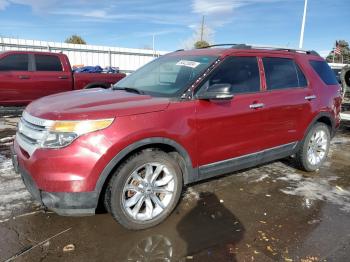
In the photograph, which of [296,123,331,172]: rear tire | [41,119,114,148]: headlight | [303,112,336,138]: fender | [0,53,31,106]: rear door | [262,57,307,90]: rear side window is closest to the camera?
[41,119,114,148]: headlight

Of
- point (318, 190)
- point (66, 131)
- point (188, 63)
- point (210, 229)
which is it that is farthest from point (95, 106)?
point (318, 190)

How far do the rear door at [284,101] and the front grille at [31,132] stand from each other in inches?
104

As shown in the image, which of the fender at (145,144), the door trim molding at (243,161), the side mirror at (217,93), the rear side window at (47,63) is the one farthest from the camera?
the rear side window at (47,63)

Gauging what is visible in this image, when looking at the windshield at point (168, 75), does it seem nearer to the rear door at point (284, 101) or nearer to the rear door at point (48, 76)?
the rear door at point (284, 101)

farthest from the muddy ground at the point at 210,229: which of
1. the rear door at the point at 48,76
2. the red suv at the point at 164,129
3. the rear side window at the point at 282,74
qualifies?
the rear door at the point at 48,76

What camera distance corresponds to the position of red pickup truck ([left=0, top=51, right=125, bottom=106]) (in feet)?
31.0

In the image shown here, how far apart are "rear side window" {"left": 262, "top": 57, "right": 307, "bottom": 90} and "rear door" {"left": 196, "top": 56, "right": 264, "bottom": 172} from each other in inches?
9.0

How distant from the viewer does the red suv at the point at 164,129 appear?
311 cm

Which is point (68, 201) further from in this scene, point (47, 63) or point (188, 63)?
point (47, 63)

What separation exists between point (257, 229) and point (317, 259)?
679 mm

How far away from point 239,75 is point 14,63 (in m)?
7.52

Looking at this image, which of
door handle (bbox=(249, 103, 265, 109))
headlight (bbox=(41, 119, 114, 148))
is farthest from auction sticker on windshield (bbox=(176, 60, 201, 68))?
headlight (bbox=(41, 119, 114, 148))

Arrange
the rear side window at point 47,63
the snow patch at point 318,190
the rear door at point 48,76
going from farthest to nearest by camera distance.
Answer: the rear side window at point 47,63
the rear door at point 48,76
the snow patch at point 318,190

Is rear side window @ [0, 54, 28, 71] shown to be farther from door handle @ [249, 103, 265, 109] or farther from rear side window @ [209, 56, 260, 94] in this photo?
door handle @ [249, 103, 265, 109]
